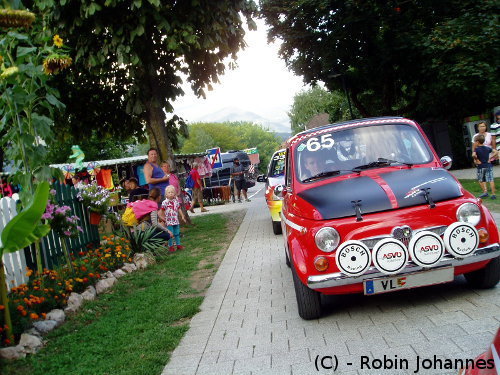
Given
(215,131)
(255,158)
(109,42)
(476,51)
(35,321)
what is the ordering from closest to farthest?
1. (35,321)
2. (109,42)
3. (476,51)
4. (255,158)
5. (215,131)

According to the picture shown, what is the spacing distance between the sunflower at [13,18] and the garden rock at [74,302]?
11.8 feet

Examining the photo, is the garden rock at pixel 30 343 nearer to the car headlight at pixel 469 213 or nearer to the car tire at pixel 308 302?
the car tire at pixel 308 302

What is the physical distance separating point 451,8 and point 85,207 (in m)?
17.8

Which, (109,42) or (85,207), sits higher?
(109,42)

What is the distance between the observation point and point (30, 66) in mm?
5629

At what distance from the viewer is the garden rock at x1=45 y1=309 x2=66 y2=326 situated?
5.73 m

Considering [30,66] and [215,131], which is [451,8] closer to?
[30,66]

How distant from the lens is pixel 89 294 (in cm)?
684

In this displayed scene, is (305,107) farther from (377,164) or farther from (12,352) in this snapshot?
(12,352)

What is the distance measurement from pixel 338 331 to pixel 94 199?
6.19m

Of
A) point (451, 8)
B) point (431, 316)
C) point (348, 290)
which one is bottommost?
point (431, 316)

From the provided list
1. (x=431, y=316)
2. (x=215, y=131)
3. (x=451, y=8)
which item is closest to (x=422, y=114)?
(x=451, y=8)

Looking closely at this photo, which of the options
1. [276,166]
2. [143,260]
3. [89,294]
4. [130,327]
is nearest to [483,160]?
[276,166]

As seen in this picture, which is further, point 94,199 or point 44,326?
point 94,199
